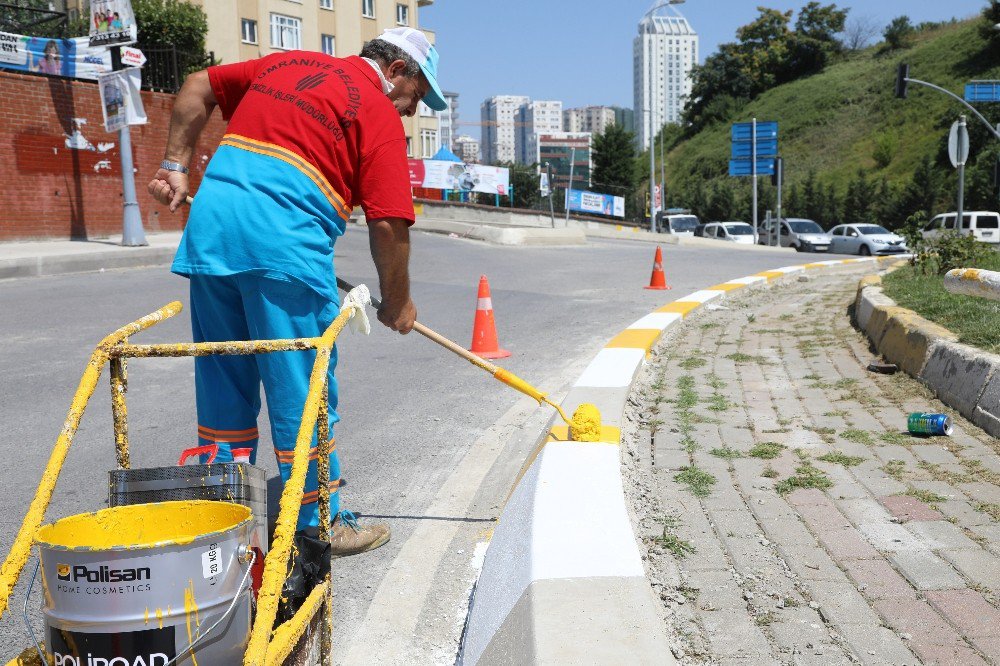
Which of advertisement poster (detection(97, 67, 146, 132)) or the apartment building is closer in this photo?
advertisement poster (detection(97, 67, 146, 132))

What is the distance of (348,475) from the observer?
13.3ft

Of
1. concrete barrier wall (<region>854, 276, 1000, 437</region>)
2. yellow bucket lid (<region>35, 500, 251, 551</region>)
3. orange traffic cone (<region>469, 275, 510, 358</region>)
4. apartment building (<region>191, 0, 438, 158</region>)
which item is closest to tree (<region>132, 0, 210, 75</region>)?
apartment building (<region>191, 0, 438, 158</region>)

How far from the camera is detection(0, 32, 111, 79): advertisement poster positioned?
56.6ft

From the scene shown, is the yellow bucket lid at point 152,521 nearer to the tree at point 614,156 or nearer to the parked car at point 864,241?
the parked car at point 864,241

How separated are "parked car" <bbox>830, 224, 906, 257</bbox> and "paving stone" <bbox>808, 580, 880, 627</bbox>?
2688cm

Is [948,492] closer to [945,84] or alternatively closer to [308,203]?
[308,203]

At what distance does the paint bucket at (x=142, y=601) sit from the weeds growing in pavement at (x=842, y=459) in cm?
292

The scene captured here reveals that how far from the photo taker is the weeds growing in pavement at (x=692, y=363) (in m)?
6.33

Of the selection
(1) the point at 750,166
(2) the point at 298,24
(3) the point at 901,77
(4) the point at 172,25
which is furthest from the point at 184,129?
(2) the point at 298,24

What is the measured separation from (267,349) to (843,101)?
249 ft

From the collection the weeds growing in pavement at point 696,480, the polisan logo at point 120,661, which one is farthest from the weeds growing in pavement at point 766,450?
the polisan logo at point 120,661

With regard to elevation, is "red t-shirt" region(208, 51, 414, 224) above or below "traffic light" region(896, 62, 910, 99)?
below

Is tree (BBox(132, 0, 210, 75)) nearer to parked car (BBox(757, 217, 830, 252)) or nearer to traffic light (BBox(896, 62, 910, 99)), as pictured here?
parked car (BBox(757, 217, 830, 252))

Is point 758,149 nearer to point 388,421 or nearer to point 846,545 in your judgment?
point 388,421
